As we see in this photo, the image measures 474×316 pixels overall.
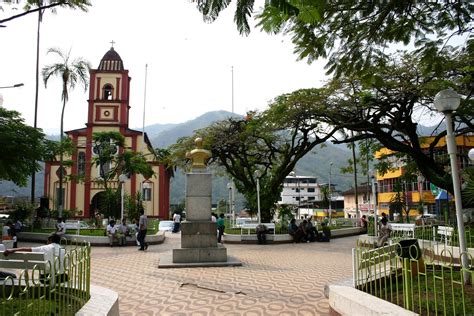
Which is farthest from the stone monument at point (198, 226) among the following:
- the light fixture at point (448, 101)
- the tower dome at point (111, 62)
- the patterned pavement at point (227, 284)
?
the tower dome at point (111, 62)

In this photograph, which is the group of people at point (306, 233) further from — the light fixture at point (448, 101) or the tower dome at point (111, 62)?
the tower dome at point (111, 62)

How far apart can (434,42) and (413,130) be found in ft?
37.7

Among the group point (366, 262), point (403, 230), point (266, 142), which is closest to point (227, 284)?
point (366, 262)

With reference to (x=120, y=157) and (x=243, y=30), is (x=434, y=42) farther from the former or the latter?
(x=120, y=157)

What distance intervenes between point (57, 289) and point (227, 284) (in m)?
4.75

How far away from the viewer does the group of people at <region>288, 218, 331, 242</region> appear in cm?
1969

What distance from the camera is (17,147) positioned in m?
19.3

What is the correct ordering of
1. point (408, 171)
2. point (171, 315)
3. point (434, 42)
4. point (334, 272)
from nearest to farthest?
point (171, 315), point (434, 42), point (334, 272), point (408, 171)

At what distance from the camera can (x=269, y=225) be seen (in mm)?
19938

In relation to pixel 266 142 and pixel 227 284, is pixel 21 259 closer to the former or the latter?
pixel 227 284

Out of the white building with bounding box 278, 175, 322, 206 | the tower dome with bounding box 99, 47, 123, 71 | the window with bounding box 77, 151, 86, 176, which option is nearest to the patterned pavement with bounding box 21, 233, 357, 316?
the window with bounding box 77, 151, 86, 176

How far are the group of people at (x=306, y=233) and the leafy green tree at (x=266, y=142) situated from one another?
3.42 meters

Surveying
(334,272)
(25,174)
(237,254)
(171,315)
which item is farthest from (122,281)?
(25,174)

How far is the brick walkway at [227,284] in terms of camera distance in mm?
6867
